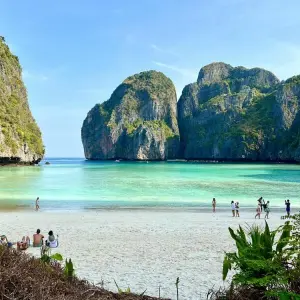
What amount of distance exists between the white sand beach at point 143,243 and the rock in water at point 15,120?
62454mm

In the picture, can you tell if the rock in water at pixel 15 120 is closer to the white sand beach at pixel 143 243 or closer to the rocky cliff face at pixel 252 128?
the white sand beach at pixel 143 243

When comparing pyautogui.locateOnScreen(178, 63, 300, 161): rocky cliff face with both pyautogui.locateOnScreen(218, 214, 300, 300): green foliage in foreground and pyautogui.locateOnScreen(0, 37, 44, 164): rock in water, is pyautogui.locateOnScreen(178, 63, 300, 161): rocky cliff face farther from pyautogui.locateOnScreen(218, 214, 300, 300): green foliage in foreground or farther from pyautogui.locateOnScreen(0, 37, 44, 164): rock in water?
pyautogui.locateOnScreen(218, 214, 300, 300): green foliage in foreground

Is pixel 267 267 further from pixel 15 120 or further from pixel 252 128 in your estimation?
pixel 252 128

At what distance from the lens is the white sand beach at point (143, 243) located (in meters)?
8.34

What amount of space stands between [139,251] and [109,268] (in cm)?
218

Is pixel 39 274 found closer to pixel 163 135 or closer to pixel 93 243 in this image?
pixel 93 243

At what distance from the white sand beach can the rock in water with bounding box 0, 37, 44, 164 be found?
62.5m

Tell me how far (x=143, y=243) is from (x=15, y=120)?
82.9 m

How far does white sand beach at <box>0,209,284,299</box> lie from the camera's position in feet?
27.4

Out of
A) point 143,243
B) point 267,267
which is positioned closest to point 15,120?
point 143,243

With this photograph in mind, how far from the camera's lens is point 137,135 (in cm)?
19125

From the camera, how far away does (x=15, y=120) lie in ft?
288

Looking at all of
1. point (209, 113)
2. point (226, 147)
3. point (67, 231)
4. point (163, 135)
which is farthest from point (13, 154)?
point (209, 113)

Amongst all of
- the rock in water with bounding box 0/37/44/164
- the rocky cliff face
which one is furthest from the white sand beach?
the rocky cliff face
